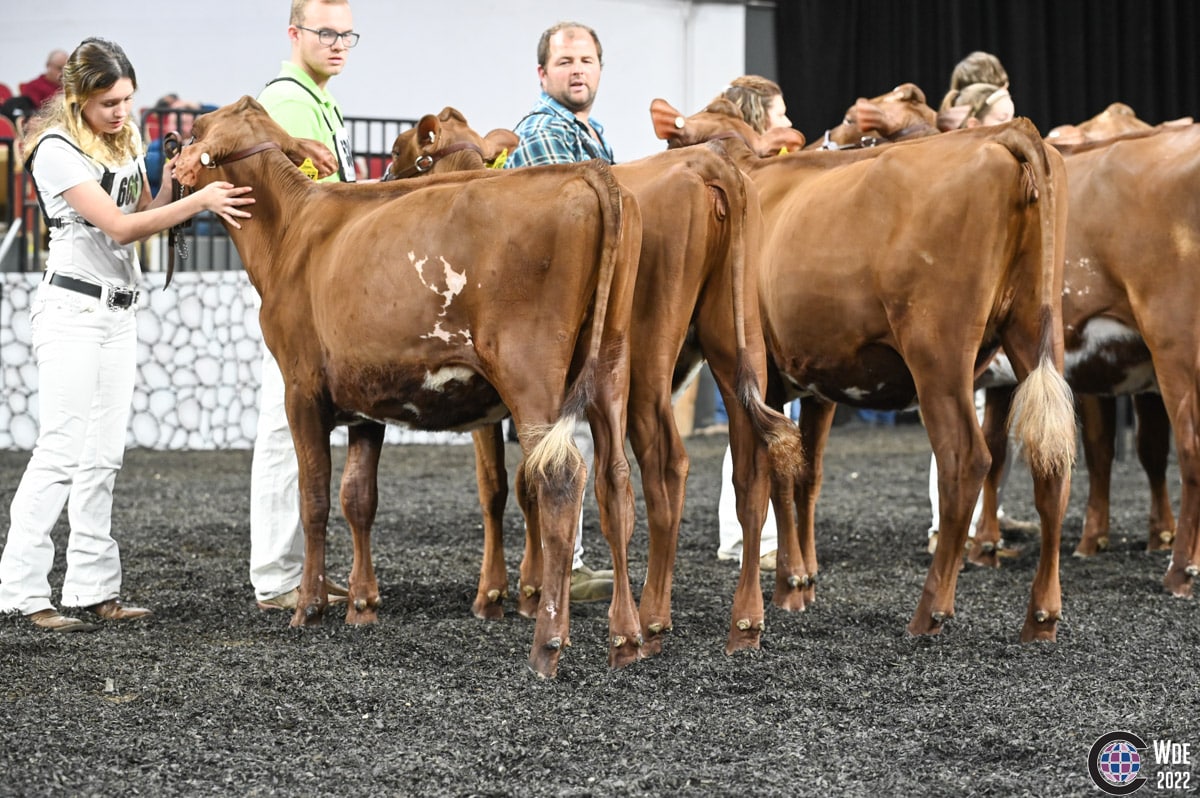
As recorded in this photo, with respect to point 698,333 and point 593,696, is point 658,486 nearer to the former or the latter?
point 698,333

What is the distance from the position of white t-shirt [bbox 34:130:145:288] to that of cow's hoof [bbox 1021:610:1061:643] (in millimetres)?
2851

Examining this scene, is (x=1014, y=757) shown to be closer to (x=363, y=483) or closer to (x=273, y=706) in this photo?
(x=273, y=706)

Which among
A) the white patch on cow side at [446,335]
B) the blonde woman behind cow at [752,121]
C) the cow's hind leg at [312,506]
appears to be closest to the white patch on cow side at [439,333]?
the white patch on cow side at [446,335]

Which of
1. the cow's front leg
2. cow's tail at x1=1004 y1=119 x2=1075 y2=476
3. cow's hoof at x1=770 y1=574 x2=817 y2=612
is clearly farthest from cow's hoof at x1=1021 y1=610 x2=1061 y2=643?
the cow's front leg

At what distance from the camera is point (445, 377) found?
3.60 meters

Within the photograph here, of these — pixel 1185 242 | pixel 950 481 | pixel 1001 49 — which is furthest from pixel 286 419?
pixel 1001 49

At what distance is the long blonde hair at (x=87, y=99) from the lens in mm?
3928

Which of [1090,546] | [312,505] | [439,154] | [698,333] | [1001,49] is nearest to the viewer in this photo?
[698,333]

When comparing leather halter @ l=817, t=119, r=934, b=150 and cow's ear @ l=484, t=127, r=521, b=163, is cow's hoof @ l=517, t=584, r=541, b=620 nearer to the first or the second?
cow's ear @ l=484, t=127, r=521, b=163

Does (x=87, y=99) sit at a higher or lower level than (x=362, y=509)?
higher

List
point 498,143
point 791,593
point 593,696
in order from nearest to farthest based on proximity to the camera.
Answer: point 593,696, point 791,593, point 498,143

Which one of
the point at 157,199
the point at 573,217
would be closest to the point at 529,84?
the point at 157,199

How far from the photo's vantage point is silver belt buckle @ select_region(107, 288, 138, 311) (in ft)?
13.3

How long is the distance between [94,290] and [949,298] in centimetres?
249
